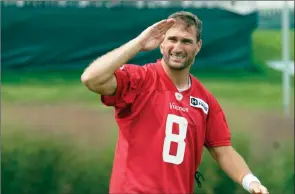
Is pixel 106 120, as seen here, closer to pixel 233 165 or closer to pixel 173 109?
pixel 233 165

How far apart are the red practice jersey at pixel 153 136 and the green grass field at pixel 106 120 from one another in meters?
2.18

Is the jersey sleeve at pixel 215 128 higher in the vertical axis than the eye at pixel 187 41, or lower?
lower

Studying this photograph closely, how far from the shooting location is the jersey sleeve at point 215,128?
398 centimetres

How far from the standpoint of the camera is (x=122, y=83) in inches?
138

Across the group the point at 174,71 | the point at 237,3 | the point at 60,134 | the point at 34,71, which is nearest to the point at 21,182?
the point at 60,134

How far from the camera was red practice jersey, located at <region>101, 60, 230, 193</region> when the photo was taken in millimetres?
3641

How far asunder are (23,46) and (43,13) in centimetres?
29

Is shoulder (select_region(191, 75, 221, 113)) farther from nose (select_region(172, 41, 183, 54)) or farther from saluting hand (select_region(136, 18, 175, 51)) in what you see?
saluting hand (select_region(136, 18, 175, 51))

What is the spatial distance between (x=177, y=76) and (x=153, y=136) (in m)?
0.33

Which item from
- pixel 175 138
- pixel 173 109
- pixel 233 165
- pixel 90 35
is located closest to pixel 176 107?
pixel 173 109

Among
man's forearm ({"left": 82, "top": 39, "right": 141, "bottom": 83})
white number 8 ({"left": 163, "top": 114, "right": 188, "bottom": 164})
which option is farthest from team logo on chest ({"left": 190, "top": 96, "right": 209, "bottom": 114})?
man's forearm ({"left": 82, "top": 39, "right": 141, "bottom": 83})

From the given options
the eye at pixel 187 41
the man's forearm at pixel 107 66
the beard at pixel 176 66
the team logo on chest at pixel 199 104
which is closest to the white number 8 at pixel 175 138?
the team logo on chest at pixel 199 104

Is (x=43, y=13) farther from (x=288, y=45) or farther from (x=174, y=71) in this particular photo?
(x=174, y=71)

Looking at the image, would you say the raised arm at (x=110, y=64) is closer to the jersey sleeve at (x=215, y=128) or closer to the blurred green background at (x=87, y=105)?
the jersey sleeve at (x=215, y=128)
